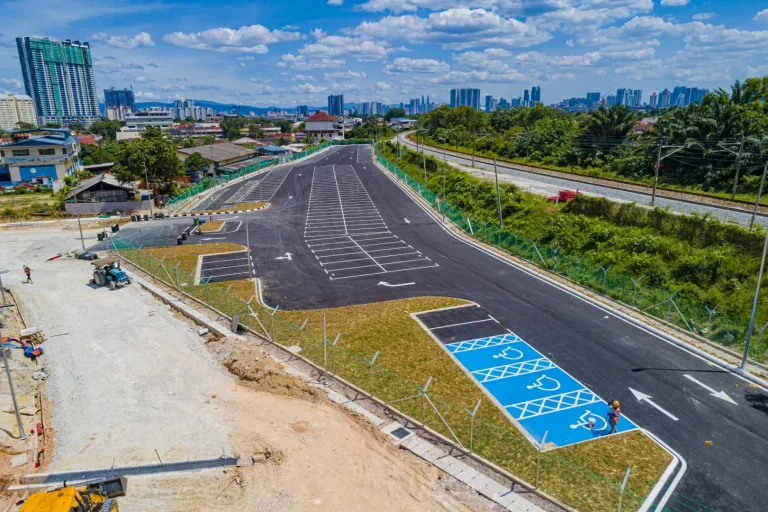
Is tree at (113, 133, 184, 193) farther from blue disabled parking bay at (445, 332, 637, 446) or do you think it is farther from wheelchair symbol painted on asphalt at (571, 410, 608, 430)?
wheelchair symbol painted on asphalt at (571, 410, 608, 430)

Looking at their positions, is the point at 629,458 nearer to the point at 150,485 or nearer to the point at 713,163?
the point at 150,485

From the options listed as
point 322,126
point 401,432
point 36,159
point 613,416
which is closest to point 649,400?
point 613,416

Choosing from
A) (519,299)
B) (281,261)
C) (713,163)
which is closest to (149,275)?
(281,261)

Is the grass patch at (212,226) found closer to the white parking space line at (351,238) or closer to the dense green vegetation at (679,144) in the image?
the white parking space line at (351,238)

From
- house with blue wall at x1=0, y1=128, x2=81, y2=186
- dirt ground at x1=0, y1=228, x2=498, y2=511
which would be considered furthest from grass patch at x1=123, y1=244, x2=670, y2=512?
house with blue wall at x1=0, y1=128, x2=81, y2=186

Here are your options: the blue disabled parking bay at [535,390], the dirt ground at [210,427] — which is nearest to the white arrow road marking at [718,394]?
the blue disabled parking bay at [535,390]
